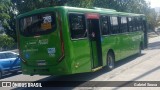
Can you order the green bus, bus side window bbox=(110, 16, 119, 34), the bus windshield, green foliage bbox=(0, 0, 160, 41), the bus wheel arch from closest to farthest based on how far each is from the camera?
the green bus → the bus windshield → the bus wheel arch → bus side window bbox=(110, 16, 119, 34) → green foliage bbox=(0, 0, 160, 41)

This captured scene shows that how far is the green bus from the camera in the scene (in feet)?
33.4

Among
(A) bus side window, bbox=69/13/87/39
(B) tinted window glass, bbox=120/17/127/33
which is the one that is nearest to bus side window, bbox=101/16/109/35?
(A) bus side window, bbox=69/13/87/39

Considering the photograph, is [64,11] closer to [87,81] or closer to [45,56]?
[45,56]

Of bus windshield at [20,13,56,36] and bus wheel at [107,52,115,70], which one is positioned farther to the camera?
bus wheel at [107,52,115,70]

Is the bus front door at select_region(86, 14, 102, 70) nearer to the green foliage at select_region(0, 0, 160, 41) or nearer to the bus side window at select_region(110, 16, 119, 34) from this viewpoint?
the bus side window at select_region(110, 16, 119, 34)

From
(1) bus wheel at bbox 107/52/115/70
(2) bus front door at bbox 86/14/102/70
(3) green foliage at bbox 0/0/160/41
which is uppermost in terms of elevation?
(3) green foliage at bbox 0/0/160/41

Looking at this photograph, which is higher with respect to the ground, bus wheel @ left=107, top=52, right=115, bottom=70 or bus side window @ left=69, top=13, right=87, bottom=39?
bus side window @ left=69, top=13, right=87, bottom=39

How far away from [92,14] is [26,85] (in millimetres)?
3966

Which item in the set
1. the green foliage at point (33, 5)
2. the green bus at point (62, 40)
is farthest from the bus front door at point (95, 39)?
the green foliage at point (33, 5)

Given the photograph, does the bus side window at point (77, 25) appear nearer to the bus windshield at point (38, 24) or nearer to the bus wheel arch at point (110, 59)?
the bus windshield at point (38, 24)

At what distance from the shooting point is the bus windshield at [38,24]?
10391 millimetres

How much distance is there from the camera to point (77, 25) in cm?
1090

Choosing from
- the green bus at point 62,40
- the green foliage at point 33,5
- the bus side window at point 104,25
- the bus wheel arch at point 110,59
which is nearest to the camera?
the green bus at point 62,40

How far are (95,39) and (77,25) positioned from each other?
72.2 inches
